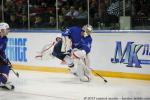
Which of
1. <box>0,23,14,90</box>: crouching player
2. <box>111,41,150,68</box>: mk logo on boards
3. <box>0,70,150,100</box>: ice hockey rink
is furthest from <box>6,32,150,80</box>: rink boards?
<box>0,23,14,90</box>: crouching player

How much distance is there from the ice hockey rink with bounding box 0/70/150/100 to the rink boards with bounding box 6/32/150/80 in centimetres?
27

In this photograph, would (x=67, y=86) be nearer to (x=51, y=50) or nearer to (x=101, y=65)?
(x=101, y=65)

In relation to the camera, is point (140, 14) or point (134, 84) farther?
point (140, 14)

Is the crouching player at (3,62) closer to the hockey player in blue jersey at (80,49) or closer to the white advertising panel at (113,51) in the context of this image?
the hockey player in blue jersey at (80,49)

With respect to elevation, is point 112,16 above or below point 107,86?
above

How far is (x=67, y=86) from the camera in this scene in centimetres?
1041

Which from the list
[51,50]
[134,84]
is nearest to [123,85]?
[134,84]

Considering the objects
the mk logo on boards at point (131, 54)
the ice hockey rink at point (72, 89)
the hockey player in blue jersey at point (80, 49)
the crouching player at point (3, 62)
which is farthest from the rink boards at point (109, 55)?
the crouching player at point (3, 62)

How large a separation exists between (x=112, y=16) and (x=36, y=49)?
2.32 m

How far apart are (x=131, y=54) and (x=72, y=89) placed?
1993 millimetres

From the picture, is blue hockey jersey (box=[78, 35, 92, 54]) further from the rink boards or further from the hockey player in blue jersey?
the rink boards

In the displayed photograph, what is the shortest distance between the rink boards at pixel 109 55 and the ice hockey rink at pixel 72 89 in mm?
266

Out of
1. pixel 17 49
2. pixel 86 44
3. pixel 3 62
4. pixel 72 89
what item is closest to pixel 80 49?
pixel 86 44

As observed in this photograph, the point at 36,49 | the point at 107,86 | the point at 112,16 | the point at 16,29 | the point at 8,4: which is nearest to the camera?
the point at 107,86
